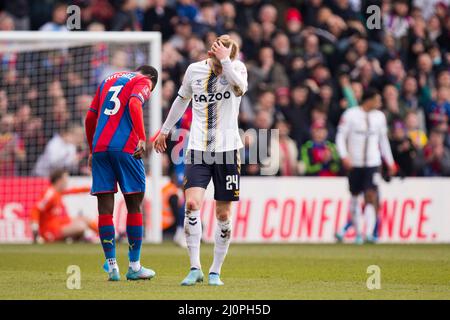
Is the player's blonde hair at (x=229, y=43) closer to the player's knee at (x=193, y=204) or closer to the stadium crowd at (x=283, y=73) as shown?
the player's knee at (x=193, y=204)

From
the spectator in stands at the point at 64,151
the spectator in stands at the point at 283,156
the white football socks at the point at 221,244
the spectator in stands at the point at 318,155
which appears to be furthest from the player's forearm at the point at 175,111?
the spectator in stands at the point at 318,155

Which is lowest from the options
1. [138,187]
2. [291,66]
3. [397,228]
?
[397,228]

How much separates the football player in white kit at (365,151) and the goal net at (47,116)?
11.6ft

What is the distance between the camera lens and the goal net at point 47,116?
20.4 metres

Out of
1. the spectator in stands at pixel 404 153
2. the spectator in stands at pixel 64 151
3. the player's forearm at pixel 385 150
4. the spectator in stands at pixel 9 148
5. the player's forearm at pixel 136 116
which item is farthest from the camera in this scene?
the spectator in stands at pixel 404 153

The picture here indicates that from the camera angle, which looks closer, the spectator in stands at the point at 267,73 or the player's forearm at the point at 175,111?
the player's forearm at the point at 175,111

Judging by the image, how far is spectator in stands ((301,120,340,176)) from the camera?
2105 centimetres

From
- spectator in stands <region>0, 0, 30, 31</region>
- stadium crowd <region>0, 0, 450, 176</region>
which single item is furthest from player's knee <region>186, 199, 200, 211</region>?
spectator in stands <region>0, 0, 30, 31</region>

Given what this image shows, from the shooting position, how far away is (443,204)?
67.0 ft

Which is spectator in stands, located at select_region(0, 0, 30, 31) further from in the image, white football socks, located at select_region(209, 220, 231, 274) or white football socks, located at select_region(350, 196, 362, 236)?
white football socks, located at select_region(209, 220, 231, 274)

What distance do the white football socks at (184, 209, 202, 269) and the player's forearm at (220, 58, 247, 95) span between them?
50.8 inches
